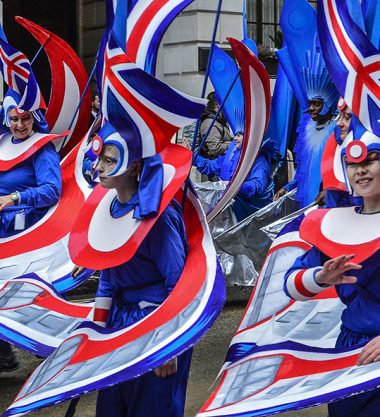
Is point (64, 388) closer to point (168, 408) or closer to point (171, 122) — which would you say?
point (168, 408)

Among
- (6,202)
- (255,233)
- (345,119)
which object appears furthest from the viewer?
(255,233)

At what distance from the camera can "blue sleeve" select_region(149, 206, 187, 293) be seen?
11.7ft

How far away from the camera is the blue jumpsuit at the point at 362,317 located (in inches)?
127

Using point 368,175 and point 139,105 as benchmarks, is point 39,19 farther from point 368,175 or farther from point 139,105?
point 368,175

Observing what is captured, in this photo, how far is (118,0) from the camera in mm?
4039

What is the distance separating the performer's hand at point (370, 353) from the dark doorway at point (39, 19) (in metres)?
13.6

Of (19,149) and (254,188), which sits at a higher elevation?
(19,149)

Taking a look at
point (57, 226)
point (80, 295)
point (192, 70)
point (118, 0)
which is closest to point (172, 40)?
point (192, 70)

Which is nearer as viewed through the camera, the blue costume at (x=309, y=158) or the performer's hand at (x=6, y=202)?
the performer's hand at (x=6, y=202)

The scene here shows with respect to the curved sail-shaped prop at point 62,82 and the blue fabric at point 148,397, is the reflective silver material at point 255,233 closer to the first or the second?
the curved sail-shaped prop at point 62,82

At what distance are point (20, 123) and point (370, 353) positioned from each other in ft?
11.0

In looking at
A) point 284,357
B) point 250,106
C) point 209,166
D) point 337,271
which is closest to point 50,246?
point 250,106

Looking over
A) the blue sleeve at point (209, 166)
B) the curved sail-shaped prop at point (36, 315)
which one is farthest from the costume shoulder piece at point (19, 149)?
Result: the blue sleeve at point (209, 166)

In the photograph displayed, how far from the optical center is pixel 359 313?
3291mm
